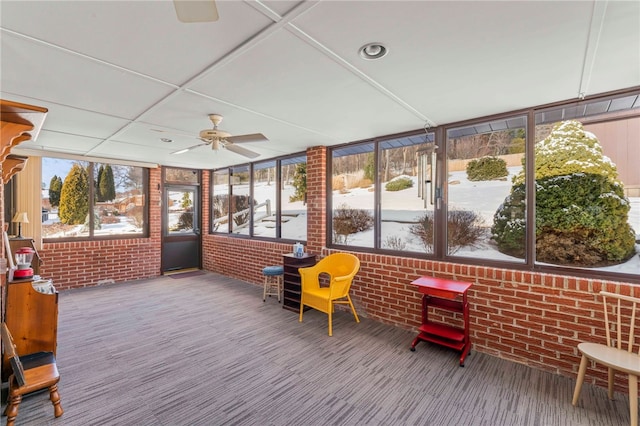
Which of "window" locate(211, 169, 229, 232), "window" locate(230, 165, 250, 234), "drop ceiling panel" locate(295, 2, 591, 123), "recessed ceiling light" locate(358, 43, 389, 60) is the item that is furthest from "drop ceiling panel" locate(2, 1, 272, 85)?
"window" locate(211, 169, 229, 232)

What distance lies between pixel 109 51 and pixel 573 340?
432 centimetres

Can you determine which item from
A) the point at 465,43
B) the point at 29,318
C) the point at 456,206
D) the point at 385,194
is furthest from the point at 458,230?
the point at 29,318

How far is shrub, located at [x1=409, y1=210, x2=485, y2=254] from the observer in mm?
3334

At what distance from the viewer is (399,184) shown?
3992 millimetres

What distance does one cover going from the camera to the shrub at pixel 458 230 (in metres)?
3.33

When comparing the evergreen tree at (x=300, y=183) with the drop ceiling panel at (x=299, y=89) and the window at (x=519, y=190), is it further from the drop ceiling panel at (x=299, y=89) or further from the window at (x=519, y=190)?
the drop ceiling panel at (x=299, y=89)

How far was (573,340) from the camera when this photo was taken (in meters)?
2.59

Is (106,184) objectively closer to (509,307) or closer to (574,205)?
(509,307)

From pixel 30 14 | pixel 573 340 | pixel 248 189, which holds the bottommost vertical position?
pixel 573 340

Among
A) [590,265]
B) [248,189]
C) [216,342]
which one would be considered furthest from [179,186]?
[590,265]

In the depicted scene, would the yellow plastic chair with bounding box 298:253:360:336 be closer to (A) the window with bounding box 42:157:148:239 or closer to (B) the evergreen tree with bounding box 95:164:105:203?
(A) the window with bounding box 42:157:148:239

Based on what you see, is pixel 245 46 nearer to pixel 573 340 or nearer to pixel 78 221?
pixel 573 340

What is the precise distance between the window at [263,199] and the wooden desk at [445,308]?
249 centimetres

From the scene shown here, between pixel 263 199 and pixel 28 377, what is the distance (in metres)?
4.24
